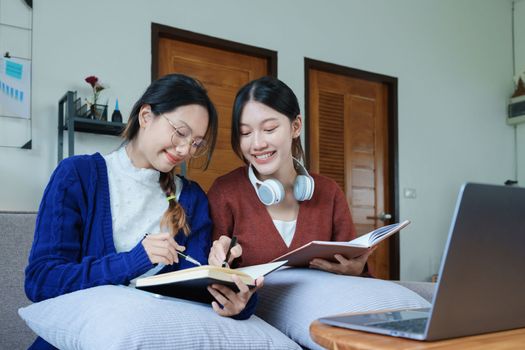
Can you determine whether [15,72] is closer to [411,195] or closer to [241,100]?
[241,100]

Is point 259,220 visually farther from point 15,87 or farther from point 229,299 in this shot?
point 15,87

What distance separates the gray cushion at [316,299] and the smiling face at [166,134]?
414 mm

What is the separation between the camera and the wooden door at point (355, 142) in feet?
13.5

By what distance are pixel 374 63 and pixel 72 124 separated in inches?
99.5

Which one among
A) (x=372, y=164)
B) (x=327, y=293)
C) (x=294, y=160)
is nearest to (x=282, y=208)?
(x=294, y=160)

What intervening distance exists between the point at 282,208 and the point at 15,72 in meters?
1.84

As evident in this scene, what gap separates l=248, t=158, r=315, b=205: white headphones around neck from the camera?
160 centimetres

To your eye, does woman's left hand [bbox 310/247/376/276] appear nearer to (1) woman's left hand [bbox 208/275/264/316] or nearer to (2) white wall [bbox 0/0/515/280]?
(1) woman's left hand [bbox 208/275/264/316]

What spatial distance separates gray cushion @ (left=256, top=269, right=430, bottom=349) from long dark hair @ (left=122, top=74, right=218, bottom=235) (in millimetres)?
290

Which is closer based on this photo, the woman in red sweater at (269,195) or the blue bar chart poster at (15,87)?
the woman in red sweater at (269,195)

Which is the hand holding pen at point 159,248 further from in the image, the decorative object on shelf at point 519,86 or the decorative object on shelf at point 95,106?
the decorative object on shelf at point 519,86

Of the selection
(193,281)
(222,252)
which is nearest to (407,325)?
(193,281)

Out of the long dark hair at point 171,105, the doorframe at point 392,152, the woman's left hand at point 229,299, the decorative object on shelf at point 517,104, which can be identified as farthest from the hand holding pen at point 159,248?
the decorative object on shelf at point 517,104

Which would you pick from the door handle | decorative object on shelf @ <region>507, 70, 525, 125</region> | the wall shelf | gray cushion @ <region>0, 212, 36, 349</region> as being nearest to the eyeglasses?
gray cushion @ <region>0, 212, 36, 349</region>
